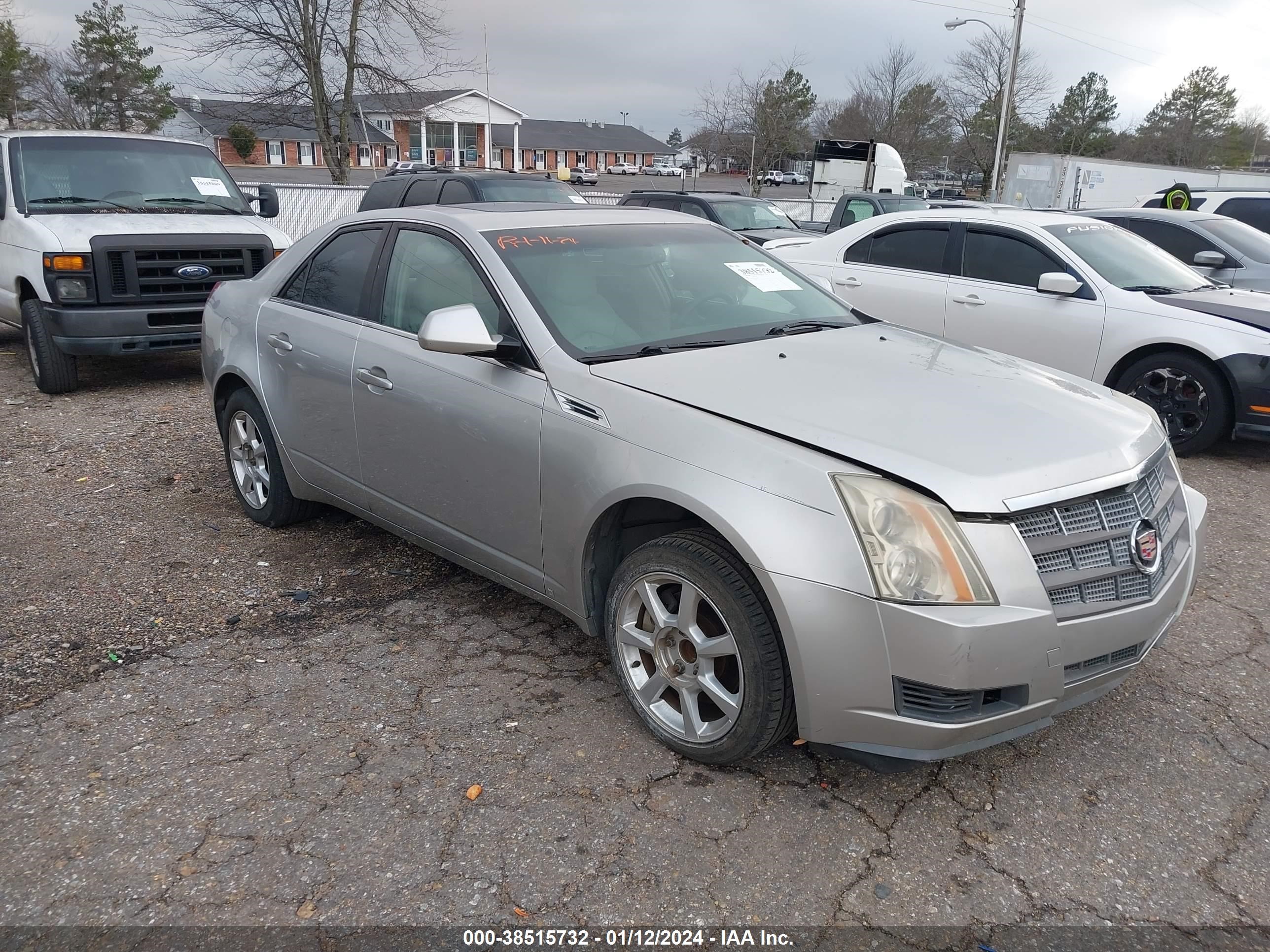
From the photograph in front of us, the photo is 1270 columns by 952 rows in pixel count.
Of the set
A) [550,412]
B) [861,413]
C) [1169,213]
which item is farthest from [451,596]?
[1169,213]

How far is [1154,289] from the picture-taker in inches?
270

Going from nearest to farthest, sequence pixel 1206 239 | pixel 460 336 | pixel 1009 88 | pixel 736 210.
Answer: pixel 460 336 < pixel 1206 239 < pixel 736 210 < pixel 1009 88

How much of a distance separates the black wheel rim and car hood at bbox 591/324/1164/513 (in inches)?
141

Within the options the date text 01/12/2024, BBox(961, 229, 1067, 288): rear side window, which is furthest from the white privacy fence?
the date text 01/12/2024

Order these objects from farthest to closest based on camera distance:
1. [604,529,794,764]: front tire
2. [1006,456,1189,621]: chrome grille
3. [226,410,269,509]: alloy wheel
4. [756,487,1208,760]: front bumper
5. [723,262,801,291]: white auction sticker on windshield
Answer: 1. [226,410,269,509]: alloy wheel
2. [723,262,801,291]: white auction sticker on windshield
3. [604,529,794,764]: front tire
4. [1006,456,1189,621]: chrome grille
5. [756,487,1208,760]: front bumper

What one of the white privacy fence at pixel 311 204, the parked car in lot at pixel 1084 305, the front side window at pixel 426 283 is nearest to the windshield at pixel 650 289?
the front side window at pixel 426 283

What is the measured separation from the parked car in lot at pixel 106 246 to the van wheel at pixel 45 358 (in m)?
0.01

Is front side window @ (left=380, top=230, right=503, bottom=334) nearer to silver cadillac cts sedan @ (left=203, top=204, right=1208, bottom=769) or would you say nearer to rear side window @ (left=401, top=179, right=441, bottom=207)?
silver cadillac cts sedan @ (left=203, top=204, right=1208, bottom=769)

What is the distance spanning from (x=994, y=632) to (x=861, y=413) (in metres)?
0.77

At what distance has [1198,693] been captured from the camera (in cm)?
346

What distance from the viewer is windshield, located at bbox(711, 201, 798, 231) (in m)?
13.5

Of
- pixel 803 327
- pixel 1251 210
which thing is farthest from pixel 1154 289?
pixel 1251 210

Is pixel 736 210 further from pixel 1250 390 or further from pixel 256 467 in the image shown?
pixel 256 467

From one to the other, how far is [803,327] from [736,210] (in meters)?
10.4
